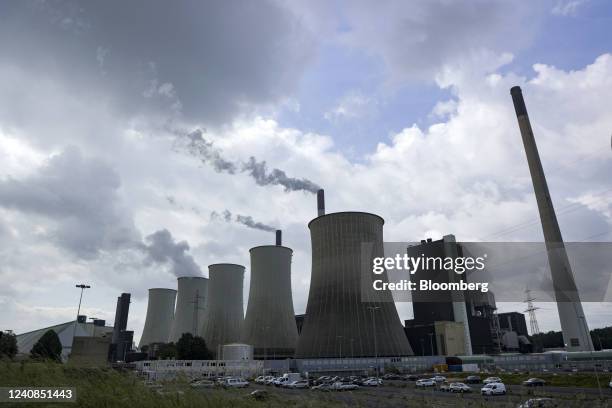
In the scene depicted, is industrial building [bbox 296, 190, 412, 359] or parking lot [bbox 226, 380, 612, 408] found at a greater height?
industrial building [bbox 296, 190, 412, 359]

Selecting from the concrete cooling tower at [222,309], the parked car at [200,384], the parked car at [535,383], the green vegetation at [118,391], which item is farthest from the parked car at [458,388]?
the concrete cooling tower at [222,309]

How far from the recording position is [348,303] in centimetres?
3931

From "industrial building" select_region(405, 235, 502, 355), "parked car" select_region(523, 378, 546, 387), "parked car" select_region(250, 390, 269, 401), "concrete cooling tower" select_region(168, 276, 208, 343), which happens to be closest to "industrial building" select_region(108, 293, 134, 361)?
"concrete cooling tower" select_region(168, 276, 208, 343)

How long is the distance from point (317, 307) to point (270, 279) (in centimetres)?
951

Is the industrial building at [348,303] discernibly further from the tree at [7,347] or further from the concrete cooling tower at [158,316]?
the concrete cooling tower at [158,316]

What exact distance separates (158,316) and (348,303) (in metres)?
41.0

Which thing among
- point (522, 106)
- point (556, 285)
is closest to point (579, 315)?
point (556, 285)

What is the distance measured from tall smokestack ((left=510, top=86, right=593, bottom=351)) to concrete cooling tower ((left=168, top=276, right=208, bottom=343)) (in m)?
45.7

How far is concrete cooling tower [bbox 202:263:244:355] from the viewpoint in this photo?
5359 cm

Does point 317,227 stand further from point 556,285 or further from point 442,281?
point 442,281

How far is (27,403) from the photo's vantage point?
16.6ft

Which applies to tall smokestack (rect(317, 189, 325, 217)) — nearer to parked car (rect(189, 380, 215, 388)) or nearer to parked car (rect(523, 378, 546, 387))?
parked car (rect(523, 378, 546, 387))

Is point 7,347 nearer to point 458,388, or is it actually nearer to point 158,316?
point 458,388

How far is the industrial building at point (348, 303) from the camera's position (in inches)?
1550
